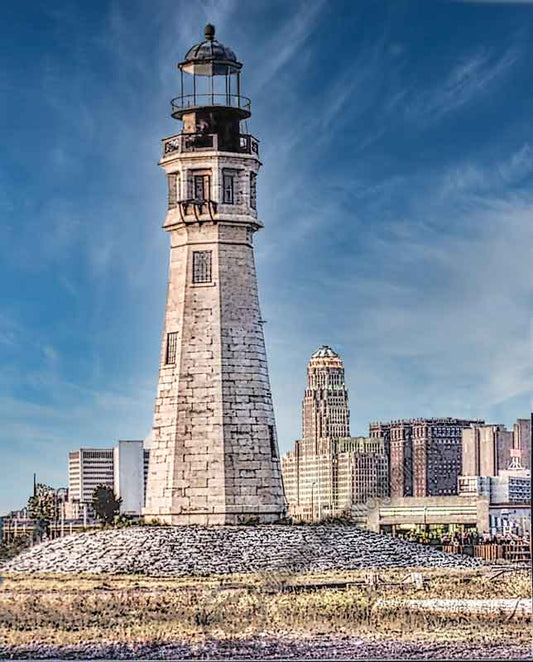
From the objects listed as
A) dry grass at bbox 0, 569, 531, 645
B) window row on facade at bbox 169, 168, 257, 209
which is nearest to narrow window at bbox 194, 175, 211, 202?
window row on facade at bbox 169, 168, 257, 209

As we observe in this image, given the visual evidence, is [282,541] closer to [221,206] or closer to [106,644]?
[221,206]

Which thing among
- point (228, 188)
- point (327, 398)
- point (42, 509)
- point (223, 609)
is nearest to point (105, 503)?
point (42, 509)

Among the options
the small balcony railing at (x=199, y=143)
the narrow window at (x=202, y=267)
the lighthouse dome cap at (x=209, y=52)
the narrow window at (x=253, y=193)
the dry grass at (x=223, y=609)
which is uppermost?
the lighthouse dome cap at (x=209, y=52)

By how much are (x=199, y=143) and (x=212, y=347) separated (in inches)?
307

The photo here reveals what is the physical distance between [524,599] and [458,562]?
11965 millimetres

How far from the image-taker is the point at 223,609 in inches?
2178

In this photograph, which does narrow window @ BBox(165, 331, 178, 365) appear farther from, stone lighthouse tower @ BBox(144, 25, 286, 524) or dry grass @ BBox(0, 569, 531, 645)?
dry grass @ BBox(0, 569, 531, 645)

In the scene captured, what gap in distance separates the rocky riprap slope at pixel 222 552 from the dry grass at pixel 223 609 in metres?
1.47

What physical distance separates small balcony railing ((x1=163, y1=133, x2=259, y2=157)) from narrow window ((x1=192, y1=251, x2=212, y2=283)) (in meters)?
3.95

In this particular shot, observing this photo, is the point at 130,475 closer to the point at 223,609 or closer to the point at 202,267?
the point at 202,267

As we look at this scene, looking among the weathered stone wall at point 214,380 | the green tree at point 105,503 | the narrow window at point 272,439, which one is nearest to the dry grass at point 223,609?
the weathered stone wall at point 214,380

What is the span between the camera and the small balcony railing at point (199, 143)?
73.0 meters

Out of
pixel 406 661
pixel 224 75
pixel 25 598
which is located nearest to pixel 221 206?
pixel 224 75

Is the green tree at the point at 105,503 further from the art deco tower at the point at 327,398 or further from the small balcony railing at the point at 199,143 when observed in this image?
the art deco tower at the point at 327,398
